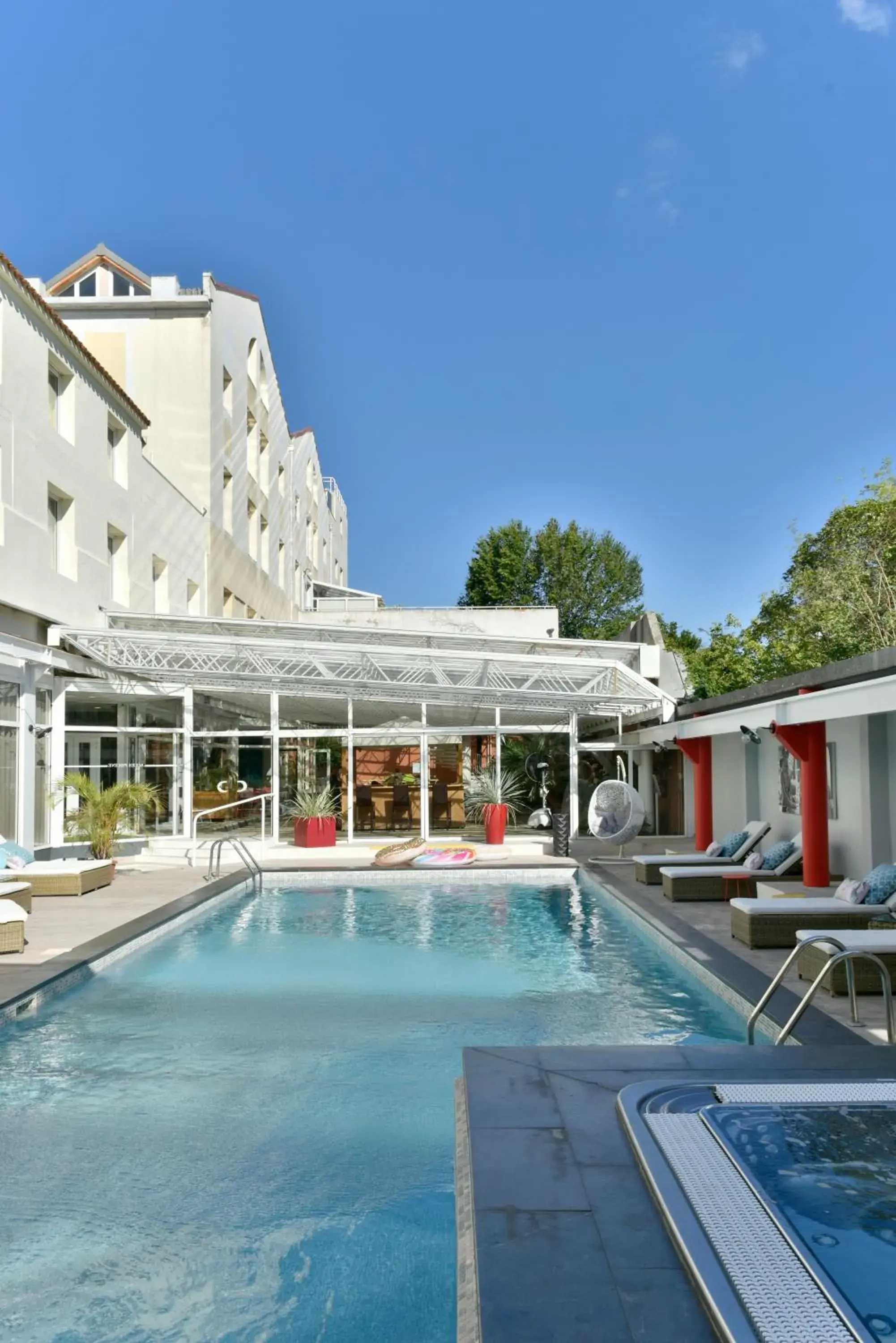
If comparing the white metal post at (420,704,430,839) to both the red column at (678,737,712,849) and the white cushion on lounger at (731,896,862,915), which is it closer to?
the red column at (678,737,712,849)

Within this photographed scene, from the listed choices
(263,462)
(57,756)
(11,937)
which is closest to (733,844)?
(11,937)

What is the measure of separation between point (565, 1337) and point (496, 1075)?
7.57 feet

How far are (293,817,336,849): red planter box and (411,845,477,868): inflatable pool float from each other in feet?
8.47

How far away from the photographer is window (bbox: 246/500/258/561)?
30.0 m

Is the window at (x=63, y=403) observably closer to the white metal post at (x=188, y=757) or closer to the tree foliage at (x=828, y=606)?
the white metal post at (x=188, y=757)

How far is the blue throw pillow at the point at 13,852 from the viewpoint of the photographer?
12.9 meters

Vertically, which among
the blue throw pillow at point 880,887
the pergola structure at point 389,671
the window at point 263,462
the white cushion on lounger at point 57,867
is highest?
the window at point 263,462

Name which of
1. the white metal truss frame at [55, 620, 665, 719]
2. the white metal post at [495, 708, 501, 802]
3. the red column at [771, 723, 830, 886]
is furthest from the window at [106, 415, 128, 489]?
the red column at [771, 723, 830, 886]

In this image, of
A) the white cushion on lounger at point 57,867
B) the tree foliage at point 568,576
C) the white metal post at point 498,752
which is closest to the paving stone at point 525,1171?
the white cushion on lounger at point 57,867

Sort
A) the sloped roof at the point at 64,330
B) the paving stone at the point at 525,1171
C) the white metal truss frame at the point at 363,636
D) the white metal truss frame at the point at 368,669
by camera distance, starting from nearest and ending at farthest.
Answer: the paving stone at the point at 525,1171 < the sloped roof at the point at 64,330 < the white metal truss frame at the point at 368,669 < the white metal truss frame at the point at 363,636

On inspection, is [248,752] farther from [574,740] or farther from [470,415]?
[470,415]

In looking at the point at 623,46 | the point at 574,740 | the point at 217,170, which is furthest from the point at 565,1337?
the point at 217,170

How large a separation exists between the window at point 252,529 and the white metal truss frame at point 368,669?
29.6ft

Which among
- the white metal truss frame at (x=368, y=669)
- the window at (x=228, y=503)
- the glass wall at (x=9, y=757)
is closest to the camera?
the glass wall at (x=9, y=757)
